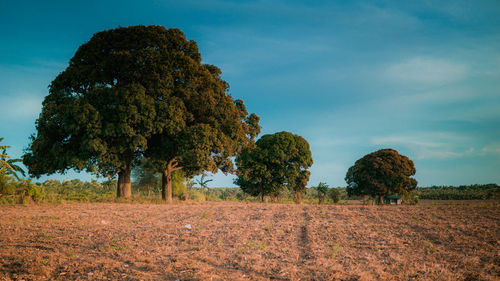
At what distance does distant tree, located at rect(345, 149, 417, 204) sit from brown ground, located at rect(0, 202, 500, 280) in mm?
29055

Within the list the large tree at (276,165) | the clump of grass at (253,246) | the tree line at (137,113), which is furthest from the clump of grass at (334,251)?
the large tree at (276,165)

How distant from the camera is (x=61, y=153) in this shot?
1969 centimetres

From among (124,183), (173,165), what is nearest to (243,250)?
(173,165)

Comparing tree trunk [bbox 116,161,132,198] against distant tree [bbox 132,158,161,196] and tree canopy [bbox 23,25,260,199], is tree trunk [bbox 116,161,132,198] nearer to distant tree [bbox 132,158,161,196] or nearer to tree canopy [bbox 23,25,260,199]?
tree canopy [bbox 23,25,260,199]

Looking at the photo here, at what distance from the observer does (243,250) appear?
279 inches

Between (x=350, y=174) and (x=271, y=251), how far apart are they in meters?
38.1

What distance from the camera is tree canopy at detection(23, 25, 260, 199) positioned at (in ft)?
63.3

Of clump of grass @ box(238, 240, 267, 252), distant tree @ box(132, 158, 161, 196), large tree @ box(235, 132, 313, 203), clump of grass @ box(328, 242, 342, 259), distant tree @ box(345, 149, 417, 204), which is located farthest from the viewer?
distant tree @ box(132, 158, 161, 196)

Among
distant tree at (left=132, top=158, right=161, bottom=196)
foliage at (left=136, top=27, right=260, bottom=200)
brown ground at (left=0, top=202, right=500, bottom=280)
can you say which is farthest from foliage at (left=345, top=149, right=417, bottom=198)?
brown ground at (left=0, top=202, right=500, bottom=280)

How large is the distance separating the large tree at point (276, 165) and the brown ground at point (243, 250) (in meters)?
24.5

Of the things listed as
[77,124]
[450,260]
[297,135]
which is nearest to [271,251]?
[450,260]

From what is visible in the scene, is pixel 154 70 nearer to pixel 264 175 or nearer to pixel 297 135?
pixel 264 175

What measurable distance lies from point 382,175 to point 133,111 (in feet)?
108

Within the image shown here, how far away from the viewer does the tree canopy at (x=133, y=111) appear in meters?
19.3
